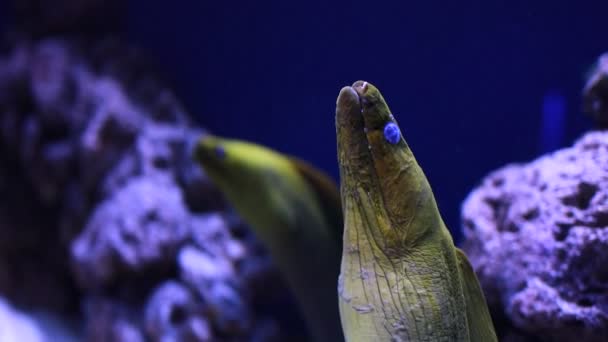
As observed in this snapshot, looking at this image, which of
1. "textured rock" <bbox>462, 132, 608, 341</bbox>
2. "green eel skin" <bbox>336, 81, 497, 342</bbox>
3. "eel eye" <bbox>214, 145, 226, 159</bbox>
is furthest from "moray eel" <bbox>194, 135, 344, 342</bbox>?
"green eel skin" <bbox>336, 81, 497, 342</bbox>

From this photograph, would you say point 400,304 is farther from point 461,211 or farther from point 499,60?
point 499,60

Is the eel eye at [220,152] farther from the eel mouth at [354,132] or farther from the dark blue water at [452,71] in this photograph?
the eel mouth at [354,132]

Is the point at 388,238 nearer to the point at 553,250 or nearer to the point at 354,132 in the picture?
the point at 354,132

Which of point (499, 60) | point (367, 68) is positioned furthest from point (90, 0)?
point (499, 60)

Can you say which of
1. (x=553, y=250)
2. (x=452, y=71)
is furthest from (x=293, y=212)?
(x=553, y=250)

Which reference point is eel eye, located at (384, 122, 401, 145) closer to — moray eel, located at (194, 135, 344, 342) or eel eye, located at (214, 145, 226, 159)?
moray eel, located at (194, 135, 344, 342)
